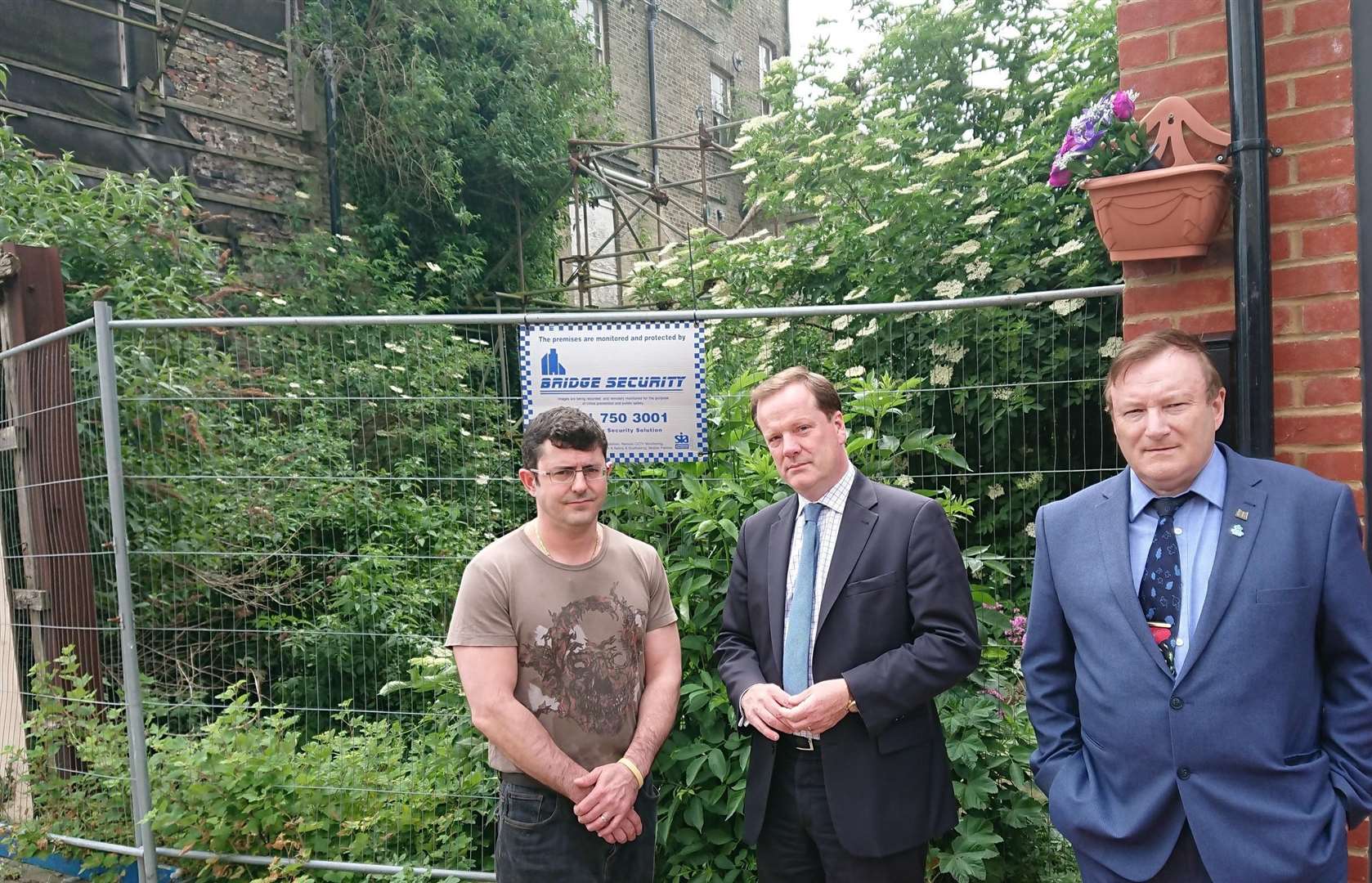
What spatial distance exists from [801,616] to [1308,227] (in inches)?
62.9

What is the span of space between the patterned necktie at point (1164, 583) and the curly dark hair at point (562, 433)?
1351 mm

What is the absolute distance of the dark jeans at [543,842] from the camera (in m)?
2.55

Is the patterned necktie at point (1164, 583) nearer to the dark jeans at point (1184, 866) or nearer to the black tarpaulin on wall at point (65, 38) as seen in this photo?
the dark jeans at point (1184, 866)

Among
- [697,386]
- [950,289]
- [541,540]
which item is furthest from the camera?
[950,289]

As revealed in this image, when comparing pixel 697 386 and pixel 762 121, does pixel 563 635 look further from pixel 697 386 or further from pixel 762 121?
pixel 762 121

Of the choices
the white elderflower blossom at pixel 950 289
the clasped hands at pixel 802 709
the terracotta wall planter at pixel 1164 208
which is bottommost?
the clasped hands at pixel 802 709

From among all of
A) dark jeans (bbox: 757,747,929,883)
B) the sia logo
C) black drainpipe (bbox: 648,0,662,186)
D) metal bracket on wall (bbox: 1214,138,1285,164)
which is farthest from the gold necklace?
black drainpipe (bbox: 648,0,662,186)

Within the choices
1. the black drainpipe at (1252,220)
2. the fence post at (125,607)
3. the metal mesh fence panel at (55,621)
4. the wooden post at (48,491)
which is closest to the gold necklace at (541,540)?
the black drainpipe at (1252,220)

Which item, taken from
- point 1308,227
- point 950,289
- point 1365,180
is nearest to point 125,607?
point 1308,227

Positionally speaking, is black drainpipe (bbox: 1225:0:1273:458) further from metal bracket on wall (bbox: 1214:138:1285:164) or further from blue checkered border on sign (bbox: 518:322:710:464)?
blue checkered border on sign (bbox: 518:322:710:464)

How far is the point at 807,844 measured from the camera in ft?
8.18

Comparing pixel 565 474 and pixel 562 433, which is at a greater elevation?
pixel 562 433

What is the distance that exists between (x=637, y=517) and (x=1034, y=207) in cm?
383

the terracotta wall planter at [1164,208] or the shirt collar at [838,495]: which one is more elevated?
the terracotta wall planter at [1164,208]
